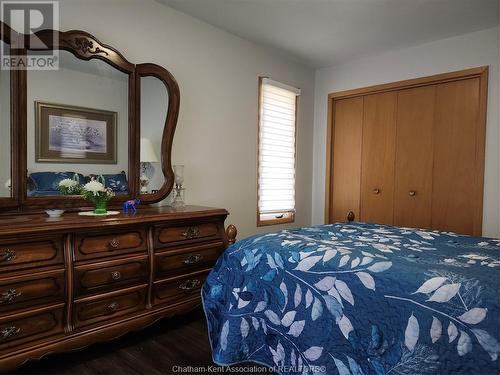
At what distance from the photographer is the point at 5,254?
1.62 m

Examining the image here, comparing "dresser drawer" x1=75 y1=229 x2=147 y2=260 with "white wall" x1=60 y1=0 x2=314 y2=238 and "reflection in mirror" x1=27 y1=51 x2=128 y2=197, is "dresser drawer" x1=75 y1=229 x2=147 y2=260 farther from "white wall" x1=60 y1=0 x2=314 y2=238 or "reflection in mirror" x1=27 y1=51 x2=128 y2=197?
"white wall" x1=60 y1=0 x2=314 y2=238

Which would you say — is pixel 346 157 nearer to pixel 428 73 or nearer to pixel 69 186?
pixel 428 73

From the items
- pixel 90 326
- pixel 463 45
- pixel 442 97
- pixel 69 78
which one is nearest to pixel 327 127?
pixel 442 97

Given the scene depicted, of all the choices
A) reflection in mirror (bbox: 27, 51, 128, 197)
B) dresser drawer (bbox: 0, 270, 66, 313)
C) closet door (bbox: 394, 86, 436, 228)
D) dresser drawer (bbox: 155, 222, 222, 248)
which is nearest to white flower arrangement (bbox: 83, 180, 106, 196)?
reflection in mirror (bbox: 27, 51, 128, 197)

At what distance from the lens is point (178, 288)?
236 centimetres

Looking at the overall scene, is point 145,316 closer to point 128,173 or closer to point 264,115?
point 128,173

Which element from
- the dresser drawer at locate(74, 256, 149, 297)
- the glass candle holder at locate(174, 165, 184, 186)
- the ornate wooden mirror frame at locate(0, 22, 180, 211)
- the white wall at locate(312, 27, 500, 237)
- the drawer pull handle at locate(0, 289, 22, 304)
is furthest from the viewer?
the white wall at locate(312, 27, 500, 237)

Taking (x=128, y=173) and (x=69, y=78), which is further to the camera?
(x=128, y=173)

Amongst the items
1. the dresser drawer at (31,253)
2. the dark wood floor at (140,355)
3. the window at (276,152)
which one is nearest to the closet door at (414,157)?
the window at (276,152)

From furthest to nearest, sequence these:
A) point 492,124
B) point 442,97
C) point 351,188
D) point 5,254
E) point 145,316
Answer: point 351,188 → point 442,97 → point 492,124 → point 145,316 → point 5,254

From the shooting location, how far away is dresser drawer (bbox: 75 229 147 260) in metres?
1.88

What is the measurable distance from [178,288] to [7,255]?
41.9 inches

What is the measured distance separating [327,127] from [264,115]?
99 cm

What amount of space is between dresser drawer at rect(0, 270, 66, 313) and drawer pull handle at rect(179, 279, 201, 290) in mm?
794
